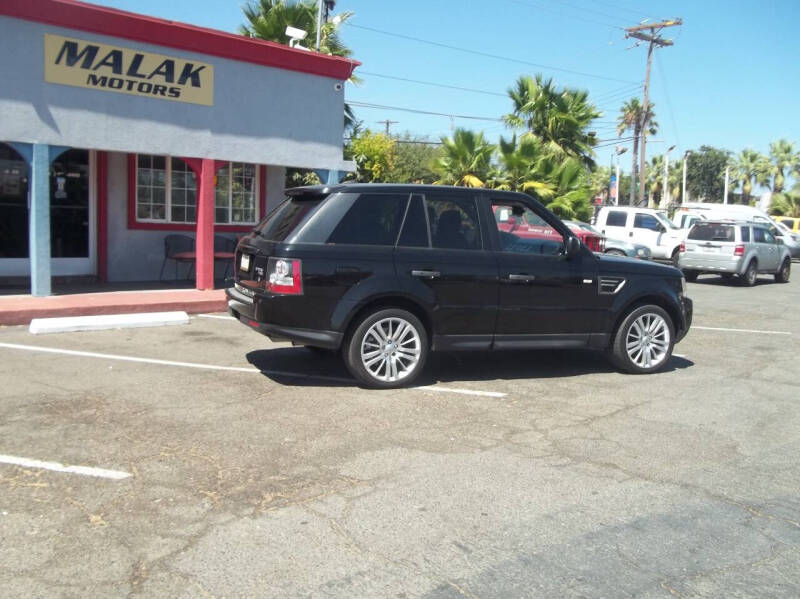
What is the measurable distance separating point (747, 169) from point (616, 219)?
46.4 m

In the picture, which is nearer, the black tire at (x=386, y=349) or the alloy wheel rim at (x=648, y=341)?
the black tire at (x=386, y=349)

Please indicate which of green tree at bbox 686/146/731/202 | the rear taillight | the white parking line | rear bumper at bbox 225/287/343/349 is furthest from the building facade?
green tree at bbox 686/146/731/202

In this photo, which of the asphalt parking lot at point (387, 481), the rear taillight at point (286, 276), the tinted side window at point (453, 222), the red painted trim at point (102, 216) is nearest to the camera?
the asphalt parking lot at point (387, 481)

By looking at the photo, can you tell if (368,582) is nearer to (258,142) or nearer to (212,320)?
(212,320)

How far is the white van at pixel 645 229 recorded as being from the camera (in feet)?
73.1

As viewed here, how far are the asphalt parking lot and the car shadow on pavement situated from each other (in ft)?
0.17

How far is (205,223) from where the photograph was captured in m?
12.7

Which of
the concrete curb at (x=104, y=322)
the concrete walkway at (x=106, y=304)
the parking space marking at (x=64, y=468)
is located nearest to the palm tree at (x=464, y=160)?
the concrete walkway at (x=106, y=304)

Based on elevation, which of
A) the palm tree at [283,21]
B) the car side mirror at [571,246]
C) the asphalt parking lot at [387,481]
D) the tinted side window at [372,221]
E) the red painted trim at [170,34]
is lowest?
the asphalt parking lot at [387,481]

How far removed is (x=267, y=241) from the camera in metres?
7.02

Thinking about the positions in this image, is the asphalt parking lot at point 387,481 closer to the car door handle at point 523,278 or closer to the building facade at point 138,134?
the car door handle at point 523,278

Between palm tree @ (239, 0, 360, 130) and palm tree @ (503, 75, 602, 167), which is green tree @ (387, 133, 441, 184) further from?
palm tree @ (239, 0, 360, 130)

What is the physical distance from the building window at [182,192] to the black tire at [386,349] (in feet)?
27.4

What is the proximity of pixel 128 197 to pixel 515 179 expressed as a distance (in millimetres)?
12316
